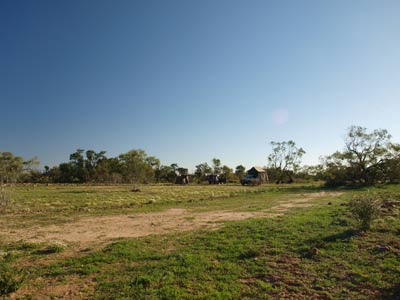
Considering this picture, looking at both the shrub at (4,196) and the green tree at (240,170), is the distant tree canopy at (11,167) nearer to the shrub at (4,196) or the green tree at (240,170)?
the shrub at (4,196)

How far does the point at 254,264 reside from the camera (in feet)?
19.8

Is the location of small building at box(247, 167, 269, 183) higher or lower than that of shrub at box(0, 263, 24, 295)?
higher

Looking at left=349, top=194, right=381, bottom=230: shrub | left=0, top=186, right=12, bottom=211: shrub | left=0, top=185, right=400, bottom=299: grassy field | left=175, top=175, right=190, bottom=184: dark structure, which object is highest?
left=175, top=175, right=190, bottom=184: dark structure

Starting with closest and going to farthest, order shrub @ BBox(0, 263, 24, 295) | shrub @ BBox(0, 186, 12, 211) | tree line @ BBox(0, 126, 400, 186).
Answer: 1. shrub @ BBox(0, 263, 24, 295)
2. shrub @ BBox(0, 186, 12, 211)
3. tree line @ BBox(0, 126, 400, 186)

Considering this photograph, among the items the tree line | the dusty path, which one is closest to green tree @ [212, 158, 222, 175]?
the tree line

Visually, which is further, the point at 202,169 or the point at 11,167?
the point at 202,169

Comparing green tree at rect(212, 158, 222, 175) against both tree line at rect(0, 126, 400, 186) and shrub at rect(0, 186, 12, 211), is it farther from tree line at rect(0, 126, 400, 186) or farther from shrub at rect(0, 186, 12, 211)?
shrub at rect(0, 186, 12, 211)

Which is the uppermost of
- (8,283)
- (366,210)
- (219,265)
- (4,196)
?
(4,196)

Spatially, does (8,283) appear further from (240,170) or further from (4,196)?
(240,170)

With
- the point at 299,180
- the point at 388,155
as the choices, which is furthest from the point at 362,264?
the point at 299,180

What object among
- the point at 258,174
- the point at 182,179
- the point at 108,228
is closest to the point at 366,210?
the point at 108,228

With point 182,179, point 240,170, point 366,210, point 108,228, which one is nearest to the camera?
point 366,210

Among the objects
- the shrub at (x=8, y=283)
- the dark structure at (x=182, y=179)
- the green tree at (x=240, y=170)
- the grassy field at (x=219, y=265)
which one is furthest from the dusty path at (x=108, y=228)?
the green tree at (x=240, y=170)

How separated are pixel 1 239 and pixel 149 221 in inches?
229
